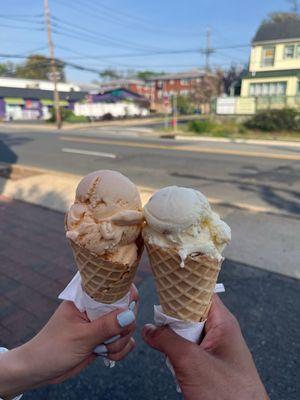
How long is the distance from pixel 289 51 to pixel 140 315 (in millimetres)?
27049

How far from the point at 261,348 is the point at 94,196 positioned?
2.29 m

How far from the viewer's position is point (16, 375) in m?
1.51

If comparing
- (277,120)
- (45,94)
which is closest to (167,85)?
(45,94)

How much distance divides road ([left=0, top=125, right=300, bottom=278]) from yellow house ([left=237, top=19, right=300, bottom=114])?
11.5m

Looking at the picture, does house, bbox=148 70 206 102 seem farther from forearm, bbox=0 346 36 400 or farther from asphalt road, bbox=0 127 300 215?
forearm, bbox=0 346 36 400

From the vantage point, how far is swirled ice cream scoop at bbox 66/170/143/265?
1393 millimetres

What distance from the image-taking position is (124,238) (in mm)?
1430

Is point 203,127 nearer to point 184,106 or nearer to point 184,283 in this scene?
point 184,283

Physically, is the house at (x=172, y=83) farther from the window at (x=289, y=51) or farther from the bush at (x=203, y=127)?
the bush at (x=203, y=127)

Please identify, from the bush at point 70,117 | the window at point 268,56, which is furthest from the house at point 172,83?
the window at point 268,56

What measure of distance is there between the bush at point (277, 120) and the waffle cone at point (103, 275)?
22460 mm

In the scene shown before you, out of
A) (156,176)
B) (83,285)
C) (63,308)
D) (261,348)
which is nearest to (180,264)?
(83,285)

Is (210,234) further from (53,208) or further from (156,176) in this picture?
(156,176)

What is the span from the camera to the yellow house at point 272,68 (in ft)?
78.8
